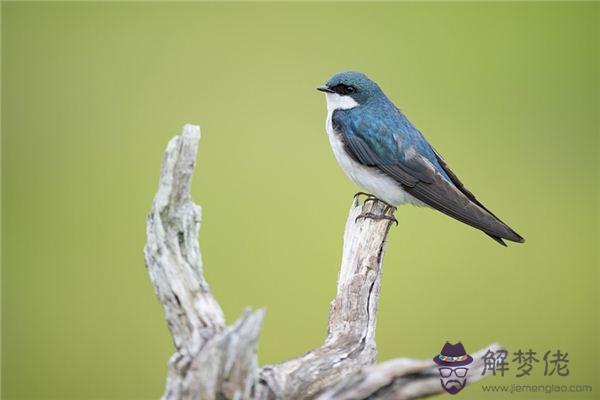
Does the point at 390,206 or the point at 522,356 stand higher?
the point at 390,206

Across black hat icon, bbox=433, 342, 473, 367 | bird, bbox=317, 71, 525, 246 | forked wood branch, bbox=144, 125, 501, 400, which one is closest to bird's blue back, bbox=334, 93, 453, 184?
bird, bbox=317, 71, 525, 246

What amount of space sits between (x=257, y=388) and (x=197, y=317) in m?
0.31

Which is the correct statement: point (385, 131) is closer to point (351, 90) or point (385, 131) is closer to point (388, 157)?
point (388, 157)

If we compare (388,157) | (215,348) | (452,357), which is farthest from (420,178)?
(215,348)

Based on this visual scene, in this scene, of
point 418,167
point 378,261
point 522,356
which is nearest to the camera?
point 522,356

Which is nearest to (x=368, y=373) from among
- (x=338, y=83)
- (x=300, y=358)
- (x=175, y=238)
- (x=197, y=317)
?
(x=300, y=358)

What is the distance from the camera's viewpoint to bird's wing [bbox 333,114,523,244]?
12.6 ft

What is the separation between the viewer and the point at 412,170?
12.8ft

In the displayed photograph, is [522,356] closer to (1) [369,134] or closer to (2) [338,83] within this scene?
(1) [369,134]

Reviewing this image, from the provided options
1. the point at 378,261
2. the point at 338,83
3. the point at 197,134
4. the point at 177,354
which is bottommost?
the point at 177,354

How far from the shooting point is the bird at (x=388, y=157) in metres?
3.86

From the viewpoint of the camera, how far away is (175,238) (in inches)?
96.0

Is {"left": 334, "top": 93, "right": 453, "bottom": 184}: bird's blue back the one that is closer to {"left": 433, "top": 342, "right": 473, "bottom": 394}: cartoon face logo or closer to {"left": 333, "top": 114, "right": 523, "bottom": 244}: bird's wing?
{"left": 333, "top": 114, "right": 523, "bottom": 244}: bird's wing

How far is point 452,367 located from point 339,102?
88.3 inches
